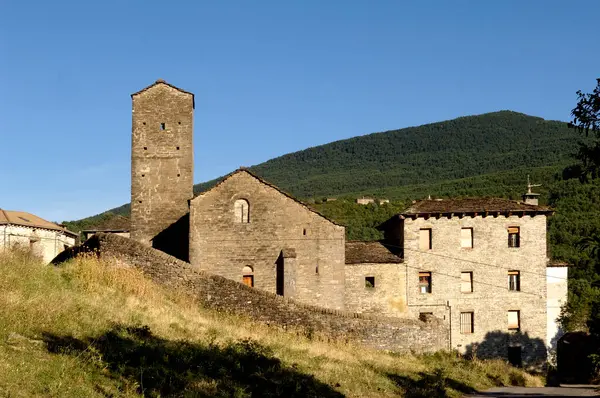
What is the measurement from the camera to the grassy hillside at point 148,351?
35.8ft

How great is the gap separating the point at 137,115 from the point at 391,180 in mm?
89252

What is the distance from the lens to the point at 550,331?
38.1 m

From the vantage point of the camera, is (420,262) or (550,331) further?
(550,331)

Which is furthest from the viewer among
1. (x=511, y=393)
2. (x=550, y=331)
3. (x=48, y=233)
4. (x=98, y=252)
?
(x=48, y=233)

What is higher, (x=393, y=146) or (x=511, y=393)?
(x=393, y=146)

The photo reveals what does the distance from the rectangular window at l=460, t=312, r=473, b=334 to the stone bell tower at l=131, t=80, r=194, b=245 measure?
13928 millimetres

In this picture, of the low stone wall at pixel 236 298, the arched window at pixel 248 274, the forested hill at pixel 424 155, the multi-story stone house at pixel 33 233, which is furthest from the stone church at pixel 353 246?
the forested hill at pixel 424 155

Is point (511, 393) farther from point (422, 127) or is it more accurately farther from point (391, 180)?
point (422, 127)

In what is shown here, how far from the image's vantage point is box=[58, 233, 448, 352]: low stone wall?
19.9 meters

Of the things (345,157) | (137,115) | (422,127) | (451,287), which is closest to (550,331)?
(451,287)

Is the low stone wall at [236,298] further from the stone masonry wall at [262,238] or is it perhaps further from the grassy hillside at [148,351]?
the stone masonry wall at [262,238]

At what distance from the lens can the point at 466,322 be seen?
114 ft

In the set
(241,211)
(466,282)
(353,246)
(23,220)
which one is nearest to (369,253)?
(353,246)

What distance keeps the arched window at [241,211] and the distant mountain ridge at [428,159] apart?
54844mm
